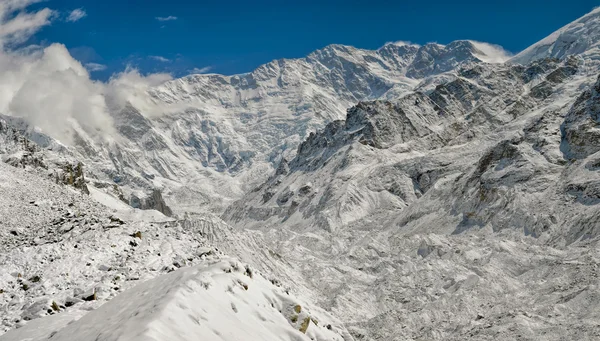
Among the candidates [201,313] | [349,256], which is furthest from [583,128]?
[201,313]

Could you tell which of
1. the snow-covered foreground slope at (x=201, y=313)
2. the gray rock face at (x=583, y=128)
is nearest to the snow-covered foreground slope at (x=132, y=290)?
the snow-covered foreground slope at (x=201, y=313)

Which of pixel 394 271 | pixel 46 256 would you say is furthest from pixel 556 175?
pixel 46 256

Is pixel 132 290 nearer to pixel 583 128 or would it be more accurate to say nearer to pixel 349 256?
pixel 349 256

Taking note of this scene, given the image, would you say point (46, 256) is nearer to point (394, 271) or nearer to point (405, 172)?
point (394, 271)

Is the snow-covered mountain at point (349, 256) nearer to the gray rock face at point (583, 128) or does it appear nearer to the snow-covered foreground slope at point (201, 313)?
the snow-covered foreground slope at point (201, 313)

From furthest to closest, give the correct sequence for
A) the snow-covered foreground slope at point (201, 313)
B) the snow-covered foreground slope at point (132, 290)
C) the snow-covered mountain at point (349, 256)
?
the snow-covered mountain at point (349, 256) → the snow-covered foreground slope at point (132, 290) → the snow-covered foreground slope at point (201, 313)

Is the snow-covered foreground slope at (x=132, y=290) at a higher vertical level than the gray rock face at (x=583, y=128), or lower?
lower

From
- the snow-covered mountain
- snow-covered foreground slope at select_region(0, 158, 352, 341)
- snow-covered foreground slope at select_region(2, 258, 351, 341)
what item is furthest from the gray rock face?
snow-covered foreground slope at select_region(2, 258, 351, 341)

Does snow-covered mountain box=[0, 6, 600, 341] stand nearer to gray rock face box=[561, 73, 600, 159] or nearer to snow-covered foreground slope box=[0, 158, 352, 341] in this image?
snow-covered foreground slope box=[0, 158, 352, 341]

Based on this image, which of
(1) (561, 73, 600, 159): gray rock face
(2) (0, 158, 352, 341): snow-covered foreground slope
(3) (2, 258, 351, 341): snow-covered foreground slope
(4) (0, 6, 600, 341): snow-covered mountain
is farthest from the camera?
(1) (561, 73, 600, 159): gray rock face

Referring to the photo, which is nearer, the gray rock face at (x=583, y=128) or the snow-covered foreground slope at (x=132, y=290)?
the snow-covered foreground slope at (x=132, y=290)

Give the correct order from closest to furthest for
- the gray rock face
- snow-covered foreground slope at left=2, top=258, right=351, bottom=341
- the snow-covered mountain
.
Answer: snow-covered foreground slope at left=2, top=258, right=351, bottom=341 < the snow-covered mountain < the gray rock face

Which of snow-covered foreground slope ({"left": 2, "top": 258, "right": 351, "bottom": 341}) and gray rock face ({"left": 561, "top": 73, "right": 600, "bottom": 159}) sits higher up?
gray rock face ({"left": 561, "top": 73, "right": 600, "bottom": 159})

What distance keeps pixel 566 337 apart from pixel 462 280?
26419mm
